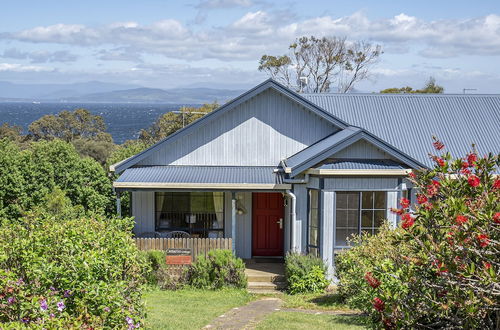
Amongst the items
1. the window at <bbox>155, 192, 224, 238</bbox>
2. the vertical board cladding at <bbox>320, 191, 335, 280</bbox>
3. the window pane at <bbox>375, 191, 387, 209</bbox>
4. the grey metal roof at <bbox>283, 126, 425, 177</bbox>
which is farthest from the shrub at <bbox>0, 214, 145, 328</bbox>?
the window at <bbox>155, 192, 224, 238</bbox>

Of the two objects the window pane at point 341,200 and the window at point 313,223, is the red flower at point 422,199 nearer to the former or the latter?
the window pane at point 341,200

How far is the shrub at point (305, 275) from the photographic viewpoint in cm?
1692

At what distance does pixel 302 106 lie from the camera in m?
19.6

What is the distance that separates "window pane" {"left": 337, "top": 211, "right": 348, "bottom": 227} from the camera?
57.5ft

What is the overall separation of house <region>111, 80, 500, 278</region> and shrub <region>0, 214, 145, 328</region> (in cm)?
858

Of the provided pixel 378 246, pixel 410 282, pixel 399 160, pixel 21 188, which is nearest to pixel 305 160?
pixel 399 160

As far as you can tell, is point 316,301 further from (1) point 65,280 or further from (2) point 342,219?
(1) point 65,280

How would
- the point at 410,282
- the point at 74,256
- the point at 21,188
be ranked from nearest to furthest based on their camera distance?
1. the point at 410,282
2. the point at 74,256
3. the point at 21,188

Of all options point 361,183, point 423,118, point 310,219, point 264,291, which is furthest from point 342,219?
point 423,118

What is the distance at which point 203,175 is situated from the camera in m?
18.9

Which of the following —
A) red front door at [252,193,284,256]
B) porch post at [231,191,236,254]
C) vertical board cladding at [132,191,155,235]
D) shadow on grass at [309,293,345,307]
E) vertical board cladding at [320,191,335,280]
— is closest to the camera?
shadow on grass at [309,293,345,307]

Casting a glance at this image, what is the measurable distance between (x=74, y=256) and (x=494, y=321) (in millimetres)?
5339

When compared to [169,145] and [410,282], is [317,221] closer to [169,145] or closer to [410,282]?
[169,145]

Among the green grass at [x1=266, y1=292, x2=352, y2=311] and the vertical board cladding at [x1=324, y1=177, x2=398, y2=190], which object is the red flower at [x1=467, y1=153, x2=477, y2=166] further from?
the vertical board cladding at [x1=324, y1=177, x2=398, y2=190]
